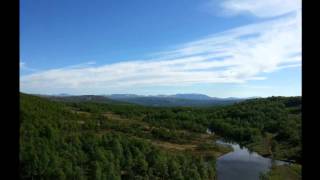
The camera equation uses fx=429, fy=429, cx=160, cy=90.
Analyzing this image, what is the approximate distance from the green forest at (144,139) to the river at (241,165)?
1.41m

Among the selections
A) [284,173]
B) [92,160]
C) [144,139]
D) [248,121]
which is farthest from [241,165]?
[248,121]

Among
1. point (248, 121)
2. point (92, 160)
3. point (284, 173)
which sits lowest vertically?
point (284, 173)

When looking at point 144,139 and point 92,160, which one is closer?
point 92,160

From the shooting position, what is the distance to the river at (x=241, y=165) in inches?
1858

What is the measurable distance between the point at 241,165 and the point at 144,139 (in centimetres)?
1680

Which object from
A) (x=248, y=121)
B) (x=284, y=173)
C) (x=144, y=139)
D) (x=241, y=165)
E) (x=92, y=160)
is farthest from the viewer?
(x=248, y=121)

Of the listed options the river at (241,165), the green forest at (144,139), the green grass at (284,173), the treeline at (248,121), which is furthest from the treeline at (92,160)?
the treeline at (248,121)

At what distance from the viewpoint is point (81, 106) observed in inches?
4092

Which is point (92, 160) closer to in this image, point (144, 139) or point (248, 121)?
point (144, 139)

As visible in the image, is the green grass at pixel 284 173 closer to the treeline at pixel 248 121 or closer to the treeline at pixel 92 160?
the treeline at pixel 92 160

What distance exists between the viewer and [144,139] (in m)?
64.8
